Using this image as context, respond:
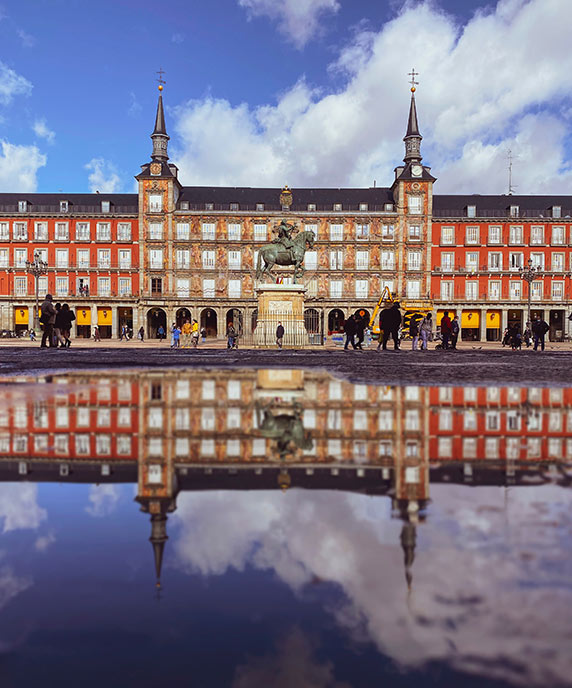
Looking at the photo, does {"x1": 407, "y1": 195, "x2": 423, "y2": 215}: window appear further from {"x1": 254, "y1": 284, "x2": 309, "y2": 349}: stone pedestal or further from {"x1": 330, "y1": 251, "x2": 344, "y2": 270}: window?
{"x1": 254, "y1": 284, "x2": 309, "y2": 349}: stone pedestal

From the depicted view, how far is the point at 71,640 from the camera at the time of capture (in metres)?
0.98

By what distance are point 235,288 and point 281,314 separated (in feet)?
90.3

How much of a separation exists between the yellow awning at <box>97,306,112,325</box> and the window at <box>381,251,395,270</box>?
2425 cm

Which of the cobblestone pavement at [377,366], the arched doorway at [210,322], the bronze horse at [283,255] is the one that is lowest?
the cobblestone pavement at [377,366]

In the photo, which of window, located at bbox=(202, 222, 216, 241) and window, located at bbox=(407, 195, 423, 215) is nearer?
window, located at bbox=(202, 222, 216, 241)

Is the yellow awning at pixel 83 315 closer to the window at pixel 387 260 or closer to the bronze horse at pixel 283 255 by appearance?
the window at pixel 387 260

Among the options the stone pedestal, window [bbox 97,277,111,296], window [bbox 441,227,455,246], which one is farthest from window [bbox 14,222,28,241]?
window [bbox 441,227,455,246]

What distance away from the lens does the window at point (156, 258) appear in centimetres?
4716

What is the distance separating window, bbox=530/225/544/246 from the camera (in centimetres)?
4784

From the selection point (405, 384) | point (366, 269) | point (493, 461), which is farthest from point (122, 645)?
point (366, 269)

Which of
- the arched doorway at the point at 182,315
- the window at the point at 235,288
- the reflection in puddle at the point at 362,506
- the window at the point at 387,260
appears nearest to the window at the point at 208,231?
the window at the point at 235,288

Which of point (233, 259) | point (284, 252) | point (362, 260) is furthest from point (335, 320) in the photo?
point (284, 252)

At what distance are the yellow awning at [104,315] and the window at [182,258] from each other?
294 inches

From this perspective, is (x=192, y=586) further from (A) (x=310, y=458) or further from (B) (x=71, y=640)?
(A) (x=310, y=458)
